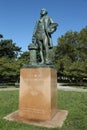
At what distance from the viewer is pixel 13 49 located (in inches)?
1831

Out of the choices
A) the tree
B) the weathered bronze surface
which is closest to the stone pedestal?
the weathered bronze surface

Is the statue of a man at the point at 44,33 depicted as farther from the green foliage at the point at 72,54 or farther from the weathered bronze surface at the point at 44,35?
the green foliage at the point at 72,54

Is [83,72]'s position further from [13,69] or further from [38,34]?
[38,34]

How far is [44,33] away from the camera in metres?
8.66

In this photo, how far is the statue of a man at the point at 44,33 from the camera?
8.62 meters

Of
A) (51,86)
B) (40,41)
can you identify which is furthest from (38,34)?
(51,86)

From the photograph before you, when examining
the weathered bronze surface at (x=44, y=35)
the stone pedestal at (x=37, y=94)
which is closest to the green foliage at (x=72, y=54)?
the weathered bronze surface at (x=44, y=35)

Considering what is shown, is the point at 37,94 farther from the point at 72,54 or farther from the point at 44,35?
the point at 72,54

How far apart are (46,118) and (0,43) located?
38625mm

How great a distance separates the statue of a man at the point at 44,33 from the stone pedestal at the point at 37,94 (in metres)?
0.80

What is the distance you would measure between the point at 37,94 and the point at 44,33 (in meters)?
2.39

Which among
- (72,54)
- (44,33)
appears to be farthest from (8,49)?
(44,33)

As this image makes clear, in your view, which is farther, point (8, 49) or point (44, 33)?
point (8, 49)

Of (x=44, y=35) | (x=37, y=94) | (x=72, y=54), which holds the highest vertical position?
(x=72, y=54)
